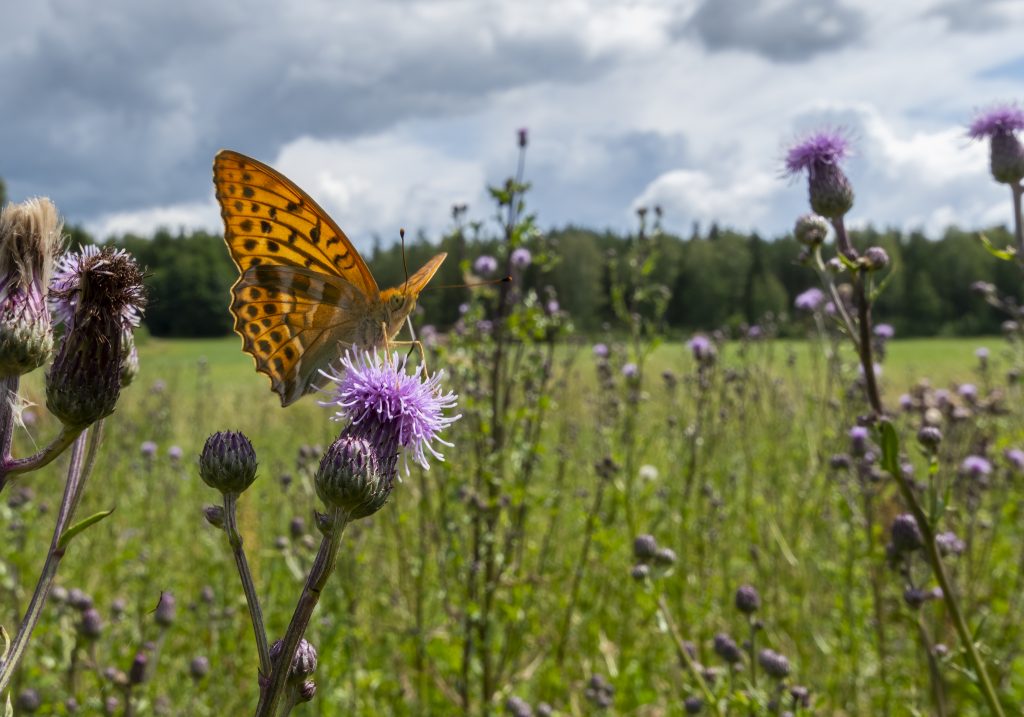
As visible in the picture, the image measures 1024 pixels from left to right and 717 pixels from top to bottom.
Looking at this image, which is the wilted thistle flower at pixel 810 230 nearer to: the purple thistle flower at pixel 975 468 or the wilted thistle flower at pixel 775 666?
the wilted thistle flower at pixel 775 666

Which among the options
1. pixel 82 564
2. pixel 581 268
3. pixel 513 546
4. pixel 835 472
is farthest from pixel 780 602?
pixel 581 268

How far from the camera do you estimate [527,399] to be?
16.5 feet

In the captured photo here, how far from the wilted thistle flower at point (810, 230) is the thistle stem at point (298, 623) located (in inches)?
80.6

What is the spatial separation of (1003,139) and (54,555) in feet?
11.4

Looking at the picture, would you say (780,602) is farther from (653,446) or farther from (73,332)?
(73,332)

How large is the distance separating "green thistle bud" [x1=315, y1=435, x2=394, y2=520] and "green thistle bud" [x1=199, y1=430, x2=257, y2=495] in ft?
0.51

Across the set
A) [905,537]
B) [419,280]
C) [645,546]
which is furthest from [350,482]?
[905,537]

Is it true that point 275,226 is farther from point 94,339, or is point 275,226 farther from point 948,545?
point 948,545

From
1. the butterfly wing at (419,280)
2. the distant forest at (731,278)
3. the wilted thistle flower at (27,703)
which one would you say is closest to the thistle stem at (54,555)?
the butterfly wing at (419,280)

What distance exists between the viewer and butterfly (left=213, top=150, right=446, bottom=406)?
2477mm

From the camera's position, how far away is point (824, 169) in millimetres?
2947

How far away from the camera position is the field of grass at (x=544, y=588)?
3955 mm

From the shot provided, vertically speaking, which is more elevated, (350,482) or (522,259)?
(522,259)

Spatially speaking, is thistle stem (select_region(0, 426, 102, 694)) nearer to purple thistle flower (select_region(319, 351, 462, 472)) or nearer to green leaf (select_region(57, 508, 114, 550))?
green leaf (select_region(57, 508, 114, 550))
